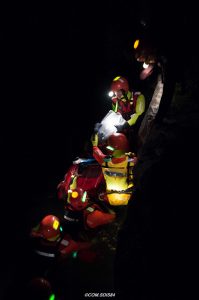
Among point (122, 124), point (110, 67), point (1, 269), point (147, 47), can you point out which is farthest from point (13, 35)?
point (1, 269)

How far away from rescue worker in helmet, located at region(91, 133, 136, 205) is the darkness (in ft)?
8.60

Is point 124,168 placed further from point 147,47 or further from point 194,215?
point 194,215

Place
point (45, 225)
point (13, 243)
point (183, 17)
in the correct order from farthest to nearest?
point (13, 243), point (45, 225), point (183, 17)

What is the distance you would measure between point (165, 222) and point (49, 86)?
10.1 m

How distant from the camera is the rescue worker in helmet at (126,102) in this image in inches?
293

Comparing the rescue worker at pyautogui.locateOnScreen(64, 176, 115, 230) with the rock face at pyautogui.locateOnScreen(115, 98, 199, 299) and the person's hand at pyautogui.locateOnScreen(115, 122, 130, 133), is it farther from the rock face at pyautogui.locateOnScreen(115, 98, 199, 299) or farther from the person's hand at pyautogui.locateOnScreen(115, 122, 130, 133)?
the rock face at pyautogui.locateOnScreen(115, 98, 199, 299)

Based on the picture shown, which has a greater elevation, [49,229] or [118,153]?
[118,153]

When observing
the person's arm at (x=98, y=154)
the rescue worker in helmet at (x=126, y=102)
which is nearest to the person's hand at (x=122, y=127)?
the rescue worker in helmet at (x=126, y=102)

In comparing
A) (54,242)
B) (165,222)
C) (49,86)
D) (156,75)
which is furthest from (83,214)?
(49,86)

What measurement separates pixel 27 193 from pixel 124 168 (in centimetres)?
442

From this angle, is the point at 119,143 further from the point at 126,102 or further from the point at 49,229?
the point at 49,229

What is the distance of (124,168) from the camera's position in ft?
22.6

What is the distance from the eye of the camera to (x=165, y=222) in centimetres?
→ 352

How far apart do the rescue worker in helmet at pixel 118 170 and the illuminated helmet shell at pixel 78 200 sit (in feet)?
2.34
